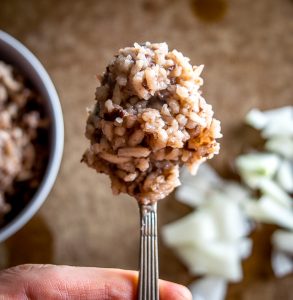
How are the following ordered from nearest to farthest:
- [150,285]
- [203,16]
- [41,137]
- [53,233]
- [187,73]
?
[187,73]
[150,285]
[41,137]
[53,233]
[203,16]

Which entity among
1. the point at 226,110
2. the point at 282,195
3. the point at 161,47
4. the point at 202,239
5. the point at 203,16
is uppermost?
the point at 203,16

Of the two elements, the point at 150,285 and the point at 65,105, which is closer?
the point at 150,285

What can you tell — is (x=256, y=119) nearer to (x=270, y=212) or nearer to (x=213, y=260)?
(x=270, y=212)

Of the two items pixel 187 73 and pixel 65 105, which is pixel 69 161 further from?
pixel 187 73

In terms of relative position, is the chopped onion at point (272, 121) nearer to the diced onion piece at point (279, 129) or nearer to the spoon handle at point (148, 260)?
the diced onion piece at point (279, 129)

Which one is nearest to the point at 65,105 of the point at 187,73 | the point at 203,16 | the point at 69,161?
the point at 69,161

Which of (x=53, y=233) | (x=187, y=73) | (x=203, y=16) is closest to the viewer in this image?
(x=187, y=73)

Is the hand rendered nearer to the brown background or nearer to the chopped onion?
the brown background
